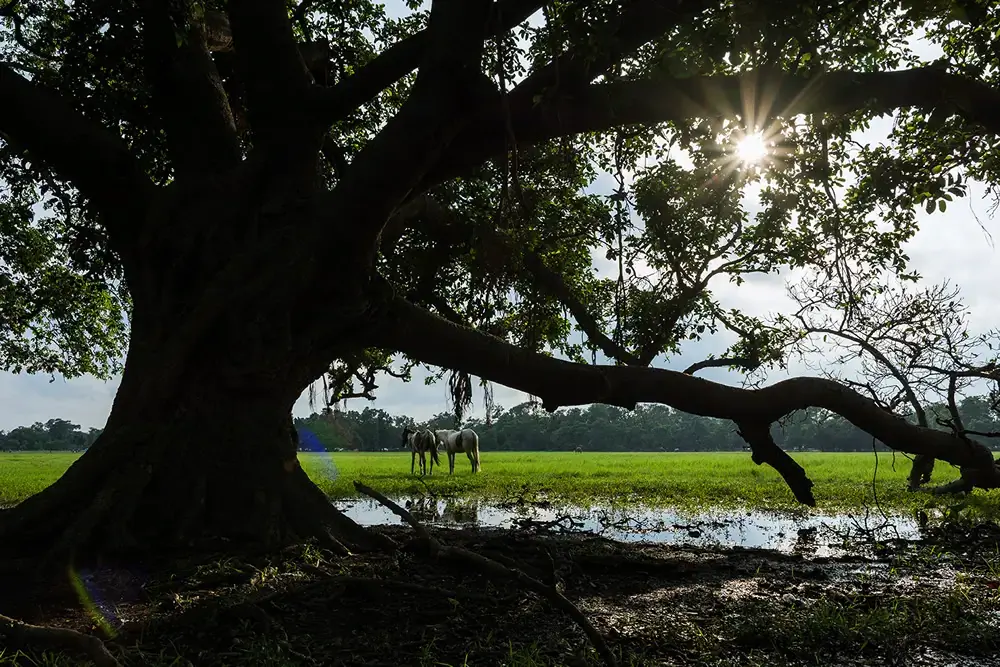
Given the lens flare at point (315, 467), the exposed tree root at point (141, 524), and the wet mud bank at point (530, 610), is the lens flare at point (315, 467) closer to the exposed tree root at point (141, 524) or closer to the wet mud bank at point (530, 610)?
the exposed tree root at point (141, 524)

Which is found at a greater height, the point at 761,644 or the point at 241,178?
the point at 241,178

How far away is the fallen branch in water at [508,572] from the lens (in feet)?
11.3

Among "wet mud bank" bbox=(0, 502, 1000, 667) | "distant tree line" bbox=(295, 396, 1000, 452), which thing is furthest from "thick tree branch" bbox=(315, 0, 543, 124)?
"distant tree line" bbox=(295, 396, 1000, 452)

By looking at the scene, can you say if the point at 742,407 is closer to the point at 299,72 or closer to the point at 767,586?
the point at 767,586

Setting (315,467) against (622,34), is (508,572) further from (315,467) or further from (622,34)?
(315,467)

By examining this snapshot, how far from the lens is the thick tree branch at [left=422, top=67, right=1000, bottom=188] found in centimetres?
612

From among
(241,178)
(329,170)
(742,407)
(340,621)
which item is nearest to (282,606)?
(340,621)

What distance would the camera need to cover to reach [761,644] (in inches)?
164

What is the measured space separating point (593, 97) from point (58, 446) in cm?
11121

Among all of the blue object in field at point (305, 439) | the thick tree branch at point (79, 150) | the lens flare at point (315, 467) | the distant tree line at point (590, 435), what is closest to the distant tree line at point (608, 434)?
the distant tree line at point (590, 435)

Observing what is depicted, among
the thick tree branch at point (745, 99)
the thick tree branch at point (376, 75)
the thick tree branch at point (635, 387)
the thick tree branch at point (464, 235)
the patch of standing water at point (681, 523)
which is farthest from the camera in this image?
the thick tree branch at point (464, 235)

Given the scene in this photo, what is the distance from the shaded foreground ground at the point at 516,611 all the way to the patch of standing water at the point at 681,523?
195 centimetres

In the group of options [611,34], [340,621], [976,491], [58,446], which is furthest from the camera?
[58,446]

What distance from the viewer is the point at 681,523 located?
412 inches
